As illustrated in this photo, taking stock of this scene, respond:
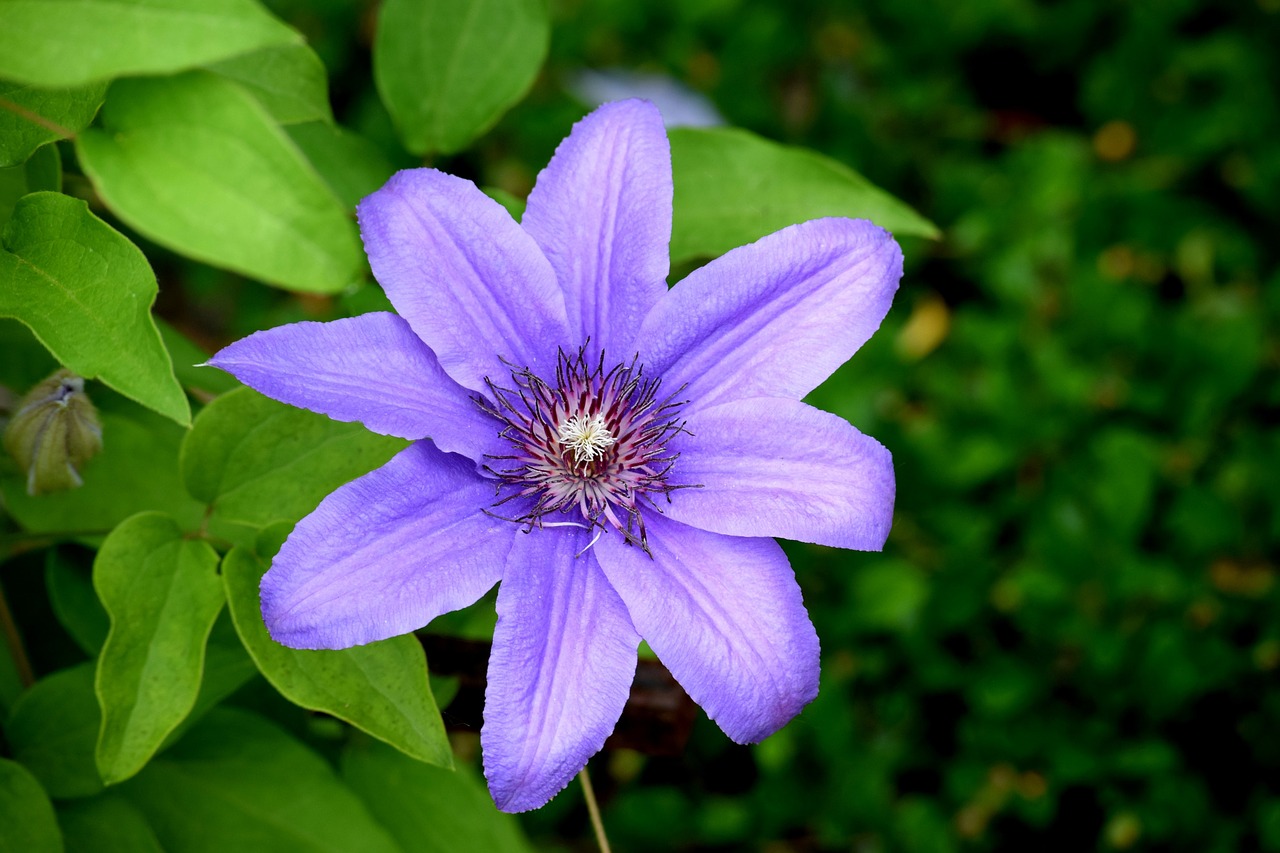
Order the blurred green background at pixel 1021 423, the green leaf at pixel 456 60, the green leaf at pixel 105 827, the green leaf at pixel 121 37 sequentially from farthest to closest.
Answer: the blurred green background at pixel 1021 423 → the green leaf at pixel 456 60 → the green leaf at pixel 105 827 → the green leaf at pixel 121 37

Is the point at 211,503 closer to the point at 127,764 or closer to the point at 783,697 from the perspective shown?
the point at 127,764

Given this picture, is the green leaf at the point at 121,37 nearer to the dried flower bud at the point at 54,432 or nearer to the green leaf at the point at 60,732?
the dried flower bud at the point at 54,432

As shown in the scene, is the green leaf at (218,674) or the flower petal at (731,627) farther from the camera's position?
the green leaf at (218,674)

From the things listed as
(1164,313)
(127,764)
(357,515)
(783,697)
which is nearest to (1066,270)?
(1164,313)

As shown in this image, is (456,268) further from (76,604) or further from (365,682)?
(76,604)

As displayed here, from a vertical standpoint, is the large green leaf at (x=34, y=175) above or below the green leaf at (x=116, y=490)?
above

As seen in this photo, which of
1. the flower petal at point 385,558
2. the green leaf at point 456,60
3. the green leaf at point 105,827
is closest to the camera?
the flower petal at point 385,558

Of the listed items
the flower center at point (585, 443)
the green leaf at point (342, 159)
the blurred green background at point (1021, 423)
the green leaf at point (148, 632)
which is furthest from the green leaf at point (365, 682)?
the blurred green background at point (1021, 423)

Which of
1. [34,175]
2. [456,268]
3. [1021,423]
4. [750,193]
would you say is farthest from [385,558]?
[1021,423]
